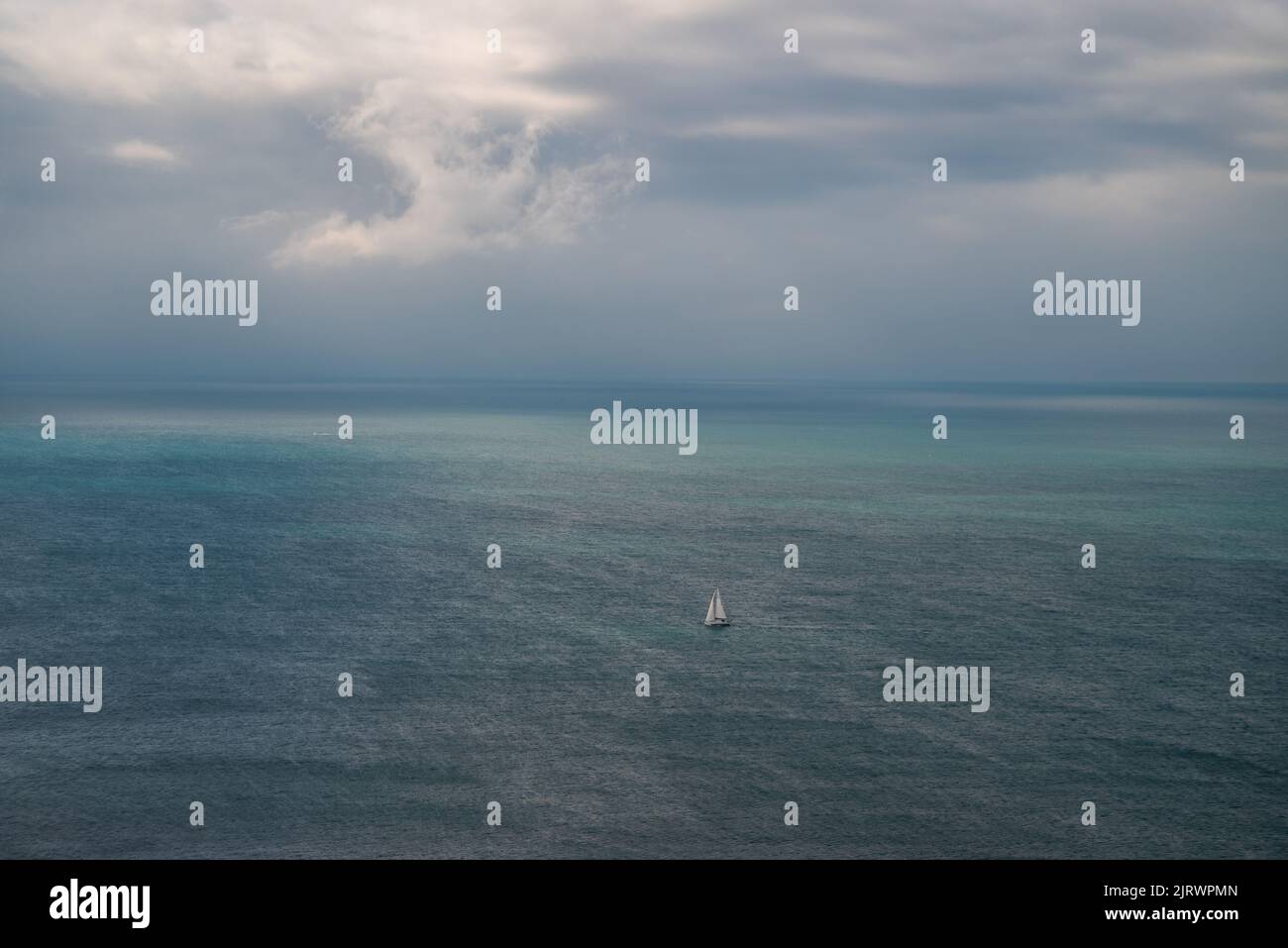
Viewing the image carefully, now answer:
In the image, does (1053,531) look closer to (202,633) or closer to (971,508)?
(971,508)

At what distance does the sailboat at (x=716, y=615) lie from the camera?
82625 millimetres

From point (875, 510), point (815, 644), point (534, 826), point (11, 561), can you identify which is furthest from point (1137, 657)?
point (11, 561)

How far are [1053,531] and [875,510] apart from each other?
22381 millimetres

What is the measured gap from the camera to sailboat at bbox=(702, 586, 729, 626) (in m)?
82.6

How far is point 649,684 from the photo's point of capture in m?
70.2

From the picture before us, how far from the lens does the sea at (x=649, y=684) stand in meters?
52.6

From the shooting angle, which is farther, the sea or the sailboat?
the sailboat

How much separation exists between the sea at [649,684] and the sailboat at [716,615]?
1.30 metres

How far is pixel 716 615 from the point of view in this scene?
273 ft

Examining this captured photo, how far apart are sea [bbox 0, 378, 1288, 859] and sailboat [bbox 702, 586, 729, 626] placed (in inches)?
51.3

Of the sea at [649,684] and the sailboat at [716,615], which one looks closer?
the sea at [649,684]

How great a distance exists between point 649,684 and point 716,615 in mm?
14079

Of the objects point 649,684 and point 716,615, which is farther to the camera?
point 716,615

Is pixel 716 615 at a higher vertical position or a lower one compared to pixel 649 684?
higher
